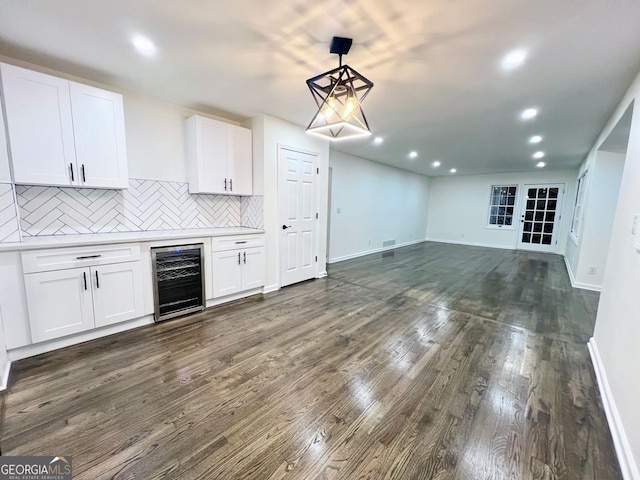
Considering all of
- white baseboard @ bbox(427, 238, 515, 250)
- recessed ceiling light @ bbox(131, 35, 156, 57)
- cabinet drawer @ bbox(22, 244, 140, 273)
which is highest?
recessed ceiling light @ bbox(131, 35, 156, 57)

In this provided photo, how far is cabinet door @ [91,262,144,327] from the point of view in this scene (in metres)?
2.43

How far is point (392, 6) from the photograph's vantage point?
62.1 inches

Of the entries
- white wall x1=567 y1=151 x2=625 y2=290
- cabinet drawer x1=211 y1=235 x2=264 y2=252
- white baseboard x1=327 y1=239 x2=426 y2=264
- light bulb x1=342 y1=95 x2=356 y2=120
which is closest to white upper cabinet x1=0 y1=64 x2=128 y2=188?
cabinet drawer x1=211 y1=235 x2=264 y2=252

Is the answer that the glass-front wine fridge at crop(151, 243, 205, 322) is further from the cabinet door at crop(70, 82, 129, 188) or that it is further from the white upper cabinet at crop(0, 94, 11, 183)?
the white upper cabinet at crop(0, 94, 11, 183)

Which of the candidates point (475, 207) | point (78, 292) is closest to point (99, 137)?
point (78, 292)

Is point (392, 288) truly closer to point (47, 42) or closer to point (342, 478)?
point (342, 478)

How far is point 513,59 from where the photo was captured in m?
2.11

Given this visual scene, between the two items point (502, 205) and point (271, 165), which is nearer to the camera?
point (271, 165)

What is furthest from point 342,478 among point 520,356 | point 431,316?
point 431,316

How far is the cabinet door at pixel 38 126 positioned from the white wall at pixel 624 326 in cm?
433

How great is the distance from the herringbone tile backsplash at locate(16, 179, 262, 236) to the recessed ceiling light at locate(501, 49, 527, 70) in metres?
3.04

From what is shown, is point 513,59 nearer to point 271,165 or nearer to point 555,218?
point 271,165

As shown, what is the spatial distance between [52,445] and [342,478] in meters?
1.54

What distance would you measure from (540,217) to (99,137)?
1029 centimetres
